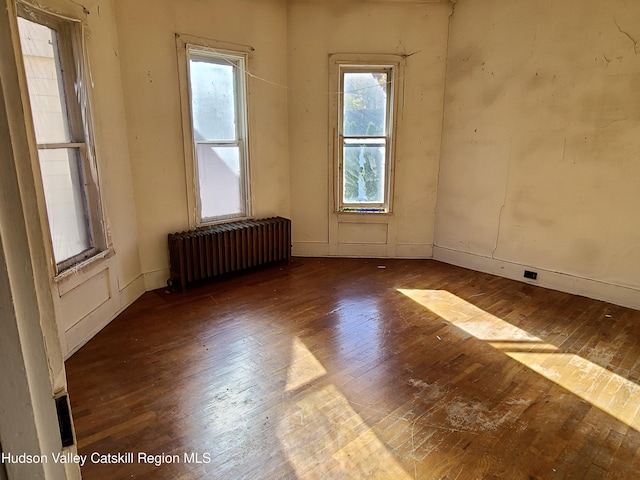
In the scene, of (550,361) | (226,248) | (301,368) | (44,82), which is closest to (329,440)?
(301,368)

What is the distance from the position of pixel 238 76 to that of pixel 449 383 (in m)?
3.81

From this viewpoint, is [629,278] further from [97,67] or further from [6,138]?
[97,67]

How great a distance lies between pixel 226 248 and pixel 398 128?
8.35 ft

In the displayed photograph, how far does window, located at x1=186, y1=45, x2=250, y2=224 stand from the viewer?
4297mm

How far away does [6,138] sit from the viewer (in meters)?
0.53

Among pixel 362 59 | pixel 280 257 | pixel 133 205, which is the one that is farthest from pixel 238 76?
pixel 280 257

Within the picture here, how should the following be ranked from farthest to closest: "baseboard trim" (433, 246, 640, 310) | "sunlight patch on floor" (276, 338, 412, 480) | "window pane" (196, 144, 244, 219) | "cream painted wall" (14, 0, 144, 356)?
"window pane" (196, 144, 244, 219)
"baseboard trim" (433, 246, 640, 310)
"cream painted wall" (14, 0, 144, 356)
"sunlight patch on floor" (276, 338, 412, 480)

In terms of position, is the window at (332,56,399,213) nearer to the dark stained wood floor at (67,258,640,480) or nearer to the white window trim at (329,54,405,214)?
the white window trim at (329,54,405,214)

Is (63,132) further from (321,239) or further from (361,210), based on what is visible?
(361,210)

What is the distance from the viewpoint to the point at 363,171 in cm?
523

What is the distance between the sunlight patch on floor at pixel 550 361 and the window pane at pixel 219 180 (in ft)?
7.84

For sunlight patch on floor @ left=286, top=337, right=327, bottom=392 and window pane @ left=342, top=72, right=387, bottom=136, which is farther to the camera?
window pane @ left=342, top=72, right=387, bottom=136

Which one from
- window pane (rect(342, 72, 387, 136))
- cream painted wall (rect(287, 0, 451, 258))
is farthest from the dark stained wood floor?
window pane (rect(342, 72, 387, 136))

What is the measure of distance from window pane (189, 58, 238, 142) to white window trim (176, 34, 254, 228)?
0.36 ft
